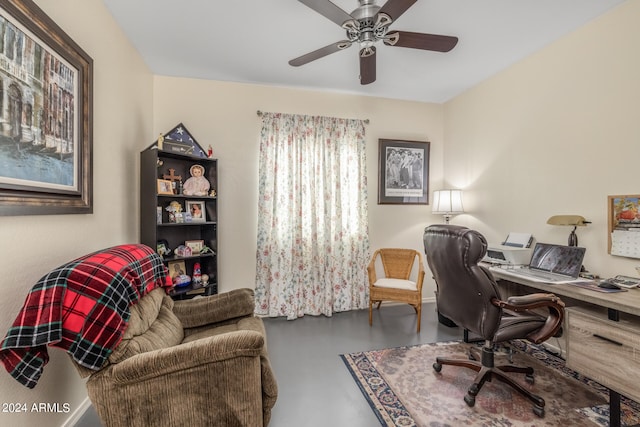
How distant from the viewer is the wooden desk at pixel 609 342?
4.90 feet

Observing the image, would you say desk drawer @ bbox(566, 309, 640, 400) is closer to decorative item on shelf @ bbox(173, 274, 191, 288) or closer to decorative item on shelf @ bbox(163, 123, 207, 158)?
decorative item on shelf @ bbox(173, 274, 191, 288)

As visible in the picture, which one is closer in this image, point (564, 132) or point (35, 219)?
point (35, 219)

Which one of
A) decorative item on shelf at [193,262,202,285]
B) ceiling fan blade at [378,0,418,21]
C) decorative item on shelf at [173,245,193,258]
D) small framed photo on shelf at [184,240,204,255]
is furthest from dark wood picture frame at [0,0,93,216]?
ceiling fan blade at [378,0,418,21]

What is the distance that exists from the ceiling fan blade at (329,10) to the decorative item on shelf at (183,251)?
237 centimetres

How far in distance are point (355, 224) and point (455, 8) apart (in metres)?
2.30

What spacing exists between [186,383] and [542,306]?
2014 millimetres

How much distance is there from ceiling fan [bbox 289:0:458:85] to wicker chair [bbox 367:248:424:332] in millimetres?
2113

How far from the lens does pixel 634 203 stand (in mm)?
1969

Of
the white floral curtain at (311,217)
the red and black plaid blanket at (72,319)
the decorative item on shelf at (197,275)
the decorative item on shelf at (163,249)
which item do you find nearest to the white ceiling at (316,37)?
the white floral curtain at (311,217)

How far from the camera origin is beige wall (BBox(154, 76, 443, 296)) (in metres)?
3.18

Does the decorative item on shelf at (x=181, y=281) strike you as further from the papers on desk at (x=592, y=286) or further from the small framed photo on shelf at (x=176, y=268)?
the papers on desk at (x=592, y=286)

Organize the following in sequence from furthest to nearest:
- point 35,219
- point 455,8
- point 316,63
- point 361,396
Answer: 1. point 316,63
2. point 455,8
3. point 361,396
4. point 35,219

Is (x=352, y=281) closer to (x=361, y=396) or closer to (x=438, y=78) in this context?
(x=361, y=396)

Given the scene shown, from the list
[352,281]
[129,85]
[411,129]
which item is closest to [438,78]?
[411,129]
